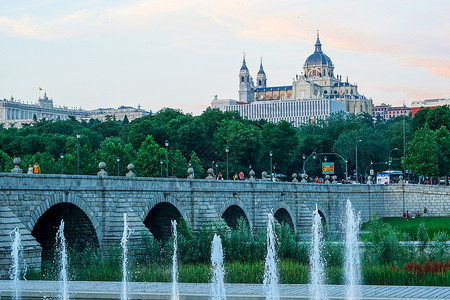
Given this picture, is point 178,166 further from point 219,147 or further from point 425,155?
point 425,155

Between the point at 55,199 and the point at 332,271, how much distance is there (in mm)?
11063

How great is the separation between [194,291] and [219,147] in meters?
71.6

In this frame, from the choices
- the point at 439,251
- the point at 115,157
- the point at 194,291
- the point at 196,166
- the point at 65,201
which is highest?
the point at 115,157

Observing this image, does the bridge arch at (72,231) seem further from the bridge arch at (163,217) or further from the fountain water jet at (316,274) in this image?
the fountain water jet at (316,274)

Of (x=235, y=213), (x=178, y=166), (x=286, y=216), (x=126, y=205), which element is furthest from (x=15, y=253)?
(x=178, y=166)

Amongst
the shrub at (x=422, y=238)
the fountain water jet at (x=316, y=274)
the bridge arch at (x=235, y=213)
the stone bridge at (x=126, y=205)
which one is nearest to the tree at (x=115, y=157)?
the stone bridge at (x=126, y=205)

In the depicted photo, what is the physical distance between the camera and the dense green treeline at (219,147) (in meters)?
81.2

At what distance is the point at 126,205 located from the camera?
36656 mm

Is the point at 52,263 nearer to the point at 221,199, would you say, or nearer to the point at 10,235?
the point at 10,235

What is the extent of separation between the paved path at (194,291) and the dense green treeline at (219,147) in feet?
147

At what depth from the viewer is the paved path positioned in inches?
945

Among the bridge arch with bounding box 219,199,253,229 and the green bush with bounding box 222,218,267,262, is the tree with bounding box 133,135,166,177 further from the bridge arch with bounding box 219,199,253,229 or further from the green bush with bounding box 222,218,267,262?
the green bush with bounding box 222,218,267,262

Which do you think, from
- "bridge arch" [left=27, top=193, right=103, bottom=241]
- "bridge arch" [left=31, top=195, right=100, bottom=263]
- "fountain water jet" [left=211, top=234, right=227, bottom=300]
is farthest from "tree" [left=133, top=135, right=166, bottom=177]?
"fountain water jet" [left=211, top=234, right=227, bottom=300]

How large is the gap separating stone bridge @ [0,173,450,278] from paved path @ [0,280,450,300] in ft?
10.3
